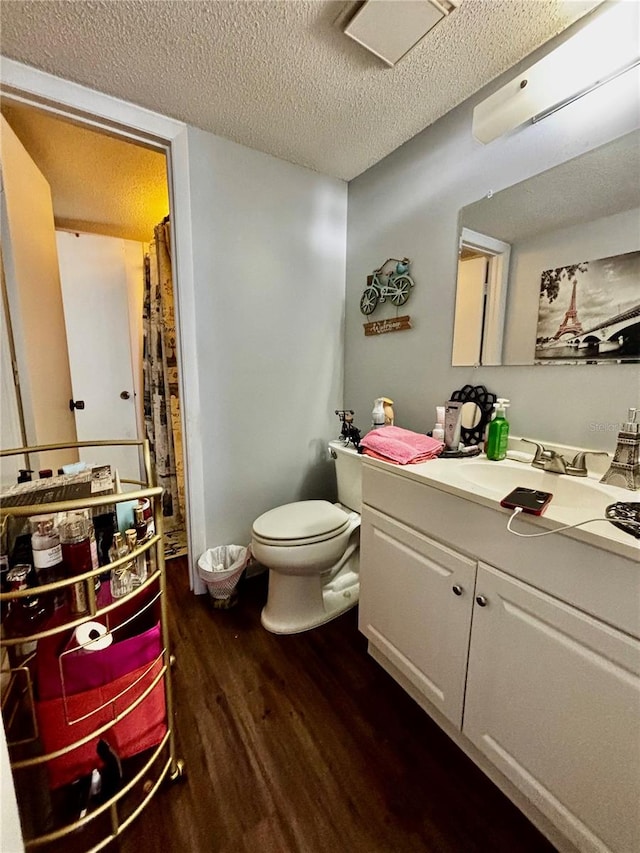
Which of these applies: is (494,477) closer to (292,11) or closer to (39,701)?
(39,701)

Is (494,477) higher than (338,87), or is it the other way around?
(338,87)

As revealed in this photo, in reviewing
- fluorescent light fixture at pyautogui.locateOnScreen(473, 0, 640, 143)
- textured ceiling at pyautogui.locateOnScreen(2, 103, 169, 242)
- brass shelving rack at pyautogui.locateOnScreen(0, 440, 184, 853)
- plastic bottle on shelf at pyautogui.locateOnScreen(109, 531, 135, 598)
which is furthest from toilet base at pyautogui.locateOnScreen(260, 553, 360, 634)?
textured ceiling at pyautogui.locateOnScreen(2, 103, 169, 242)

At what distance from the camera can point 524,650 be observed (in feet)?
2.64

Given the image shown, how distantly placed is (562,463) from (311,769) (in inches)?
45.5

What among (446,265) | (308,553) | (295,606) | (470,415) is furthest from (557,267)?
(295,606)

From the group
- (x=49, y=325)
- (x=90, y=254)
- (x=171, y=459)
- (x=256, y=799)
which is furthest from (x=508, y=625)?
(x=90, y=254)

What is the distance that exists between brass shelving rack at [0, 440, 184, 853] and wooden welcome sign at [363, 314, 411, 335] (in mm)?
1251

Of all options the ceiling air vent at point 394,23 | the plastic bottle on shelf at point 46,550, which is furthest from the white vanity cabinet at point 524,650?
the ceiling air vent at point 394,23

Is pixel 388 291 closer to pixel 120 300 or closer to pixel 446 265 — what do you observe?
pixel 446 265

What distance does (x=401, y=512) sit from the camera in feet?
3.66

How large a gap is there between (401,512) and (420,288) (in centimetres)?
103

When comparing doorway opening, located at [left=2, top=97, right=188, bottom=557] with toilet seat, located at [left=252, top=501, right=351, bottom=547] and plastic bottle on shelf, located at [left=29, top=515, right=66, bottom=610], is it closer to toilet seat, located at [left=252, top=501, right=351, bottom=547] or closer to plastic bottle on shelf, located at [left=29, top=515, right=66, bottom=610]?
toilet seat, located at [left=252, top=501, right=351, bottom=547]

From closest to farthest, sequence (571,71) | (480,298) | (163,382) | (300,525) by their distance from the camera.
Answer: (571,71), (480,298), (300,525), (163,382)

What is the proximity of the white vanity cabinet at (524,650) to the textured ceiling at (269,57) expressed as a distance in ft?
4.40
